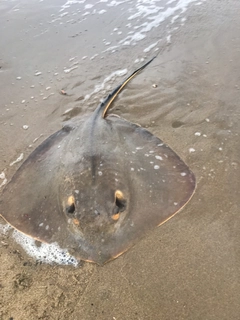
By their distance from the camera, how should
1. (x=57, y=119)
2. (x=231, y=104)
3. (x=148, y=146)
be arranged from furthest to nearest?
(x=57, y=119) < (x=231, y=104) < (x=148, y=146)

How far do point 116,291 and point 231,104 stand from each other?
309cm

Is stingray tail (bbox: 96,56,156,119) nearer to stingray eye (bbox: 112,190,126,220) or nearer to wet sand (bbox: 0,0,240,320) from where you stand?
wet sand (bbox: 0,0,240,320)

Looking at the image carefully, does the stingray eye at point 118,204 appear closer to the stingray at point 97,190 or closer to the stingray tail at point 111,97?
the stingray at point 97,190

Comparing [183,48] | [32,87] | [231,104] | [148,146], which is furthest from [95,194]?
[183,48]

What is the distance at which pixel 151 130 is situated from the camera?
169 inches

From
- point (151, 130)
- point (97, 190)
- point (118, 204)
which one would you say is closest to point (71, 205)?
point (97, 190)

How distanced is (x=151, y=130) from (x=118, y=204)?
1.73m

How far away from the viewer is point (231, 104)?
14.6ft

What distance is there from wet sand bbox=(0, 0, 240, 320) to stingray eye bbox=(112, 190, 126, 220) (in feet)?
1.47

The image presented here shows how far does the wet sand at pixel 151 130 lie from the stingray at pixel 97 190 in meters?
0.27

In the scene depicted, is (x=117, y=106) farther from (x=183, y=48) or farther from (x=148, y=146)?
(x=183, y=48)

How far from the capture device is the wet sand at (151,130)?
2.60 m

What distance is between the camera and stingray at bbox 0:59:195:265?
2.63 m

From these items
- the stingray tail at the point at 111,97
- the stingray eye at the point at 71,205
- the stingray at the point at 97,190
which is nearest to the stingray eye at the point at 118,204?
the stingray at the point at 97,190
